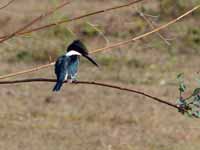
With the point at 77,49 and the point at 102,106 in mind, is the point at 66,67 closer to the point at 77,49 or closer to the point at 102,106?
the point at 77,49

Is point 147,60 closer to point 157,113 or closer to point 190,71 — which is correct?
point 190,71

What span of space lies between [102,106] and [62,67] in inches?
161

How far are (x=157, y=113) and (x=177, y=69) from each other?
1.97 m

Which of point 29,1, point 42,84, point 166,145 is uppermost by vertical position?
point 29,1

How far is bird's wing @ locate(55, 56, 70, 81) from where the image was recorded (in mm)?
3971

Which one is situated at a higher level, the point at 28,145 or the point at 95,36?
the point at 95,36

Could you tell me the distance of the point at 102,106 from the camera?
8094 millimetres

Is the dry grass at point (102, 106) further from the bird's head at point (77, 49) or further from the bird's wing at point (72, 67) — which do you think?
the bird's head at point (77, 49)

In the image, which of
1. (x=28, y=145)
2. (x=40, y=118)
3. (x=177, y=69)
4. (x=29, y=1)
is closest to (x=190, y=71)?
(x=177, y=69)

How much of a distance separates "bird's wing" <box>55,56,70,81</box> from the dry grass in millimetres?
1451

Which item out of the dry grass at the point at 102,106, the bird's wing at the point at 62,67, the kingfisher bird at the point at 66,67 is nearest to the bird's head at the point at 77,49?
the kingfisher bird at the point at 66,67

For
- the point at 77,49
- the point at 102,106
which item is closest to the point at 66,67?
the point at 77,49

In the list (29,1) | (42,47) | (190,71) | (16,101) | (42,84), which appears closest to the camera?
(16,101)

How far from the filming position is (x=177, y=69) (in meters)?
9.82
